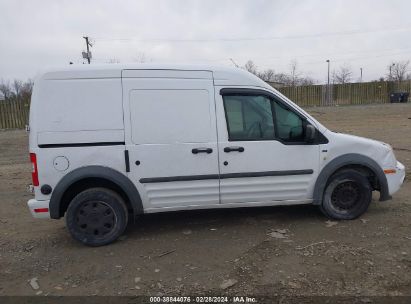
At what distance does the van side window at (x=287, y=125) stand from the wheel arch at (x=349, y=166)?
55 cm

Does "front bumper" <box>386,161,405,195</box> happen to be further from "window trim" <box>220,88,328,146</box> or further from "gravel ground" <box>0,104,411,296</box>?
"window trim" <box>220,88,328,146</box>

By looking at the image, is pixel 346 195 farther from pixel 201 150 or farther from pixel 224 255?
pixel 201 150

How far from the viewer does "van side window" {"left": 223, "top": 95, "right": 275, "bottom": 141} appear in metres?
4.64

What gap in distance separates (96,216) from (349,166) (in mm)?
3346

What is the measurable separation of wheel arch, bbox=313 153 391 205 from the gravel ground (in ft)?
1.29

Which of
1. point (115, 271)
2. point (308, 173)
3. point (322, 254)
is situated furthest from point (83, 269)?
point (308, 173)

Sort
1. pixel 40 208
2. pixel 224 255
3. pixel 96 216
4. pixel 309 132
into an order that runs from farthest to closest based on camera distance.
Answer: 1. pixel 309 132
2. pixel 96 216
3. pixel 40 208
4. pixel 224 255

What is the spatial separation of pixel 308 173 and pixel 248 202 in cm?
87

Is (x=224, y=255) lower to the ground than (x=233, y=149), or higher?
lower

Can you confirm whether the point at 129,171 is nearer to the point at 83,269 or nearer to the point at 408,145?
the point at 83,269

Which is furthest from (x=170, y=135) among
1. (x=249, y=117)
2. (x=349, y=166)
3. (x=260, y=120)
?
→ (x=349, y=166)

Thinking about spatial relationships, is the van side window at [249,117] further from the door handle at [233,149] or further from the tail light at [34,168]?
the tail light at [34,168]

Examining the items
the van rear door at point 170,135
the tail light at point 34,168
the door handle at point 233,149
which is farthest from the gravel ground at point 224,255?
the door handle at point 233,149

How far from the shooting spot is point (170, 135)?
14.7ft
